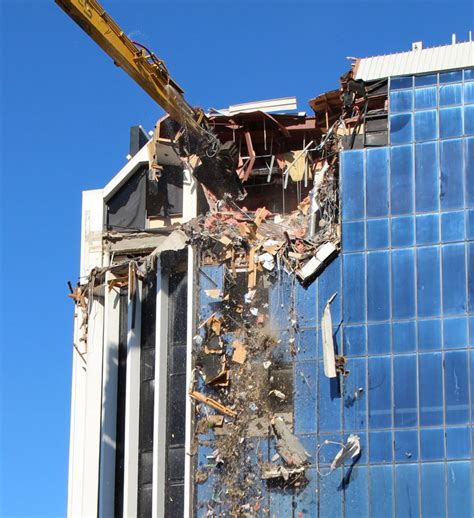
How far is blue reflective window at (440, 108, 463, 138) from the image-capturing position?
42622 mm

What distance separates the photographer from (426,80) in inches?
1715

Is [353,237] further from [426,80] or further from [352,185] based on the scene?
[426,80]

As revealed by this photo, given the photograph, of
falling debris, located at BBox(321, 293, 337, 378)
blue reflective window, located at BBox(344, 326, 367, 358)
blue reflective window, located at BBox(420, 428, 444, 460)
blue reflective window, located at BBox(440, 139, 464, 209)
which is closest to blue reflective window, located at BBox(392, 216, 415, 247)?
blue reflective window, located at BBox(440, 139, 464, 209)

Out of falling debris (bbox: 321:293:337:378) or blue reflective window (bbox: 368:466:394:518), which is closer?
blue reflective window (bbox: 368:466:394:518)

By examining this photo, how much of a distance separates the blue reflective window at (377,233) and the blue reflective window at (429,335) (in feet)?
9.76

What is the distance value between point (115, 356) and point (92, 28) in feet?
37.3

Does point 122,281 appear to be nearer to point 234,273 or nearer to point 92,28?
point 234,273

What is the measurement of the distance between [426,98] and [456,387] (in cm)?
965

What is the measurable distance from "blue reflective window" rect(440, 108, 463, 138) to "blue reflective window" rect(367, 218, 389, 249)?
3.41m

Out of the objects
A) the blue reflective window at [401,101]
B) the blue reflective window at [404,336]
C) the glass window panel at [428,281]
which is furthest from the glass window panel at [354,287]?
the blue reflective window at [401,101]

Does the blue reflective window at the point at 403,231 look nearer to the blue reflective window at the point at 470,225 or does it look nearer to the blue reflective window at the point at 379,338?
the blue reflective window at the point at 470,225

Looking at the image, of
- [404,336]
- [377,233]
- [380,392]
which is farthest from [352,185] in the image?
[380,392]

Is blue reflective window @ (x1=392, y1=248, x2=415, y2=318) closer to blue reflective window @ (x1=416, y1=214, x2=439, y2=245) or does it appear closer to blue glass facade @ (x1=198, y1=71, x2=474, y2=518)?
blue glass facade @ (x1=198, y1=71, x2=474, y2=518)

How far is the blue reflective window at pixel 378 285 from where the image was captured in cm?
4174
